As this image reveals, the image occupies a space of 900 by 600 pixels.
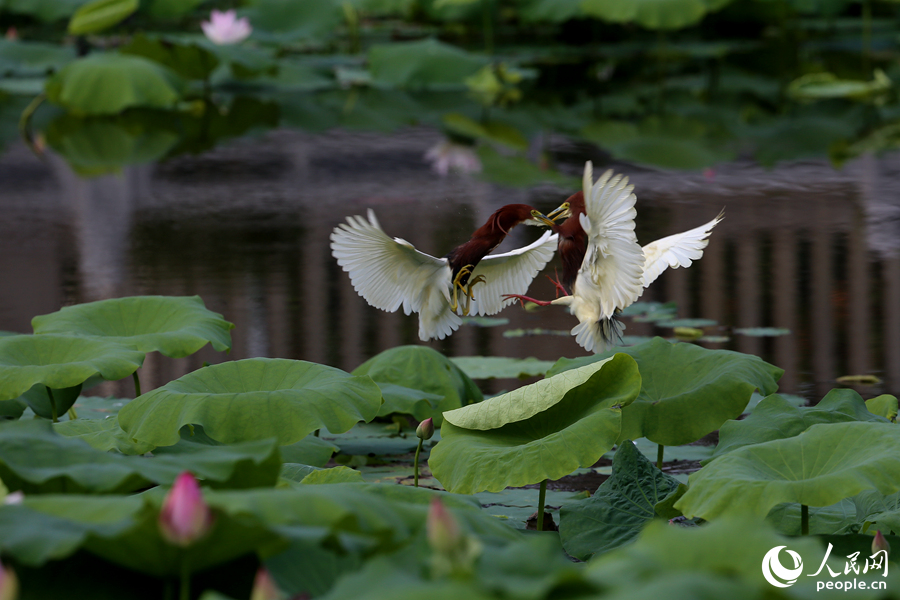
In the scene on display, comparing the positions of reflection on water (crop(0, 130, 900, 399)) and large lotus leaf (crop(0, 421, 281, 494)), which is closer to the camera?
large lotus leaf (crop(0, 421, 281, 494))

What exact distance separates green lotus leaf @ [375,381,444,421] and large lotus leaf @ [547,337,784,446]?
400 millimetres

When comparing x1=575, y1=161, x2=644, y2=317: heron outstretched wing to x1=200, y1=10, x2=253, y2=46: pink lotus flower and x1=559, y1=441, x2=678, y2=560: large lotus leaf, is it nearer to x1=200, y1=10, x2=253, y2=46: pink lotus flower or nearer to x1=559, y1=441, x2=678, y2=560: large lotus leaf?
x1=559, y1=441, x2=678, y2=560: large lotus leaf

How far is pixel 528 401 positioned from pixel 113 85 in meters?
7.12

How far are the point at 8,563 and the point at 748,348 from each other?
2.75 m

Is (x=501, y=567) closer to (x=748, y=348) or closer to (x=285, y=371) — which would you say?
(x=285, y=371)

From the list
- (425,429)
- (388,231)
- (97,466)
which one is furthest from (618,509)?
(388,231)

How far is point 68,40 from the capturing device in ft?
45.8

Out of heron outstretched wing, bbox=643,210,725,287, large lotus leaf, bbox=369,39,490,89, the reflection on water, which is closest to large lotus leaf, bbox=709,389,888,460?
heron outstretched wing, bbox=643,210,725,287

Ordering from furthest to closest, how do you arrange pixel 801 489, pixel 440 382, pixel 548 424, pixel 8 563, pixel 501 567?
pixel 440 382
pixel 548 424
pixel 801 489
pixel 8 563
pixel 501 567

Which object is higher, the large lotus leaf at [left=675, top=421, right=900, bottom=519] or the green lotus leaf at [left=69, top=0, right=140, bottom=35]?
the green lotus leaf at [left=69, top=0, right=140, bottom=35]

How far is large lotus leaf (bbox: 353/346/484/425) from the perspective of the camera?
2799 mm

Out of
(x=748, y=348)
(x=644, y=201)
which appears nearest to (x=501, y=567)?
(x=748, y=348)

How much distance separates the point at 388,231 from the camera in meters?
5.36

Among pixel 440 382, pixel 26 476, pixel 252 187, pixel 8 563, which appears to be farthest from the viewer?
pixel 252 187
